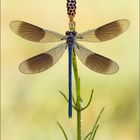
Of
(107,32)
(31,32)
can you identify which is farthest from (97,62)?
(31,32)

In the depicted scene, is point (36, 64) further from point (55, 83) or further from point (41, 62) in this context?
point (55, 83)

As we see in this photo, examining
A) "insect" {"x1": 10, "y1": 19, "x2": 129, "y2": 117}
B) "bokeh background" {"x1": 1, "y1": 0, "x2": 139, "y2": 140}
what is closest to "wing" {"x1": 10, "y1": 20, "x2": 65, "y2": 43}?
"insect" {"x1": 10, "y1": 19, "x2": 129, "y2": 117}

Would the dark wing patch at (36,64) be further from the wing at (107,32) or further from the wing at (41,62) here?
the wing at (107,32)

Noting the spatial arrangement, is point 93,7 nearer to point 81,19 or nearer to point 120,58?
point 81,19

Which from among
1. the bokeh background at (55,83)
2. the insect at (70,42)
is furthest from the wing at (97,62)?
the bokeh background at (55,83)

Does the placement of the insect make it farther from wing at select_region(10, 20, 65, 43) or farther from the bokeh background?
the bokeh background

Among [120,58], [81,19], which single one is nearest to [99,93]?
[120,58]

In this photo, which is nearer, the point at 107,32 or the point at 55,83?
the point at 107,32
